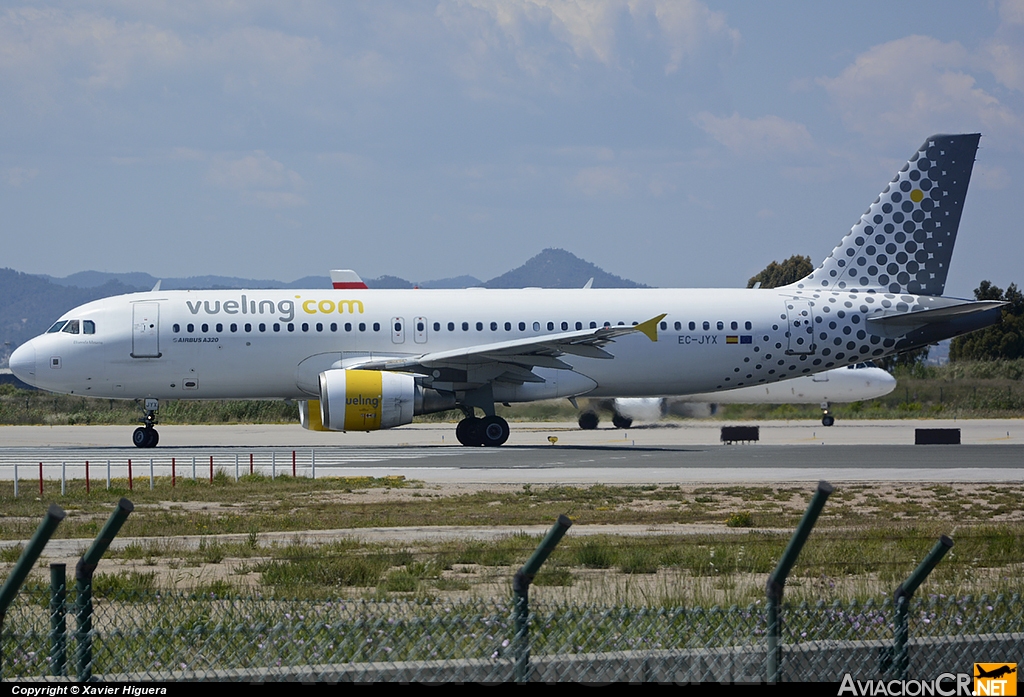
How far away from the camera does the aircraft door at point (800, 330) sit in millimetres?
34438

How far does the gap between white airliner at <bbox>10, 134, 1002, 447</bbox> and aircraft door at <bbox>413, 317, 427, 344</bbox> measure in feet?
0.09

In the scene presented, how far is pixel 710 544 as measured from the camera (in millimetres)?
14141

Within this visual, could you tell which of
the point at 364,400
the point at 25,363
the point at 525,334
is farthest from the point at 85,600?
the point at 25,363

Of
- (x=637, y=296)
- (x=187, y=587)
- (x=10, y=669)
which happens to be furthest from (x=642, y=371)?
(x=10, y=669)

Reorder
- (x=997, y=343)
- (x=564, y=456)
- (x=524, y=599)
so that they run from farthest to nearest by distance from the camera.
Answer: (x=997, y=343) < (x=564, y=456) < (x=524, y=599)

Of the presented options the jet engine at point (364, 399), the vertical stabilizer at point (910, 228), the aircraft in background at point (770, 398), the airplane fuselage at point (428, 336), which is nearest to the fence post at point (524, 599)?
the jet engine at point (364, 399)

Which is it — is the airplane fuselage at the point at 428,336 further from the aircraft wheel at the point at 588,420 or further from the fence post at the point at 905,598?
the fence post at the point at 905,598

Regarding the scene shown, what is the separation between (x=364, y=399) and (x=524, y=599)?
23.9 meters

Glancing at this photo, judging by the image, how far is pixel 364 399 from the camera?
1190 inches

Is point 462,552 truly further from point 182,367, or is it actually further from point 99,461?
point 182,367

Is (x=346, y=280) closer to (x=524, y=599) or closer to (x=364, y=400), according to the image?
(x=364, y=400)

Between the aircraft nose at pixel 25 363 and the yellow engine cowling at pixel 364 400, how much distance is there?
27.9 feet

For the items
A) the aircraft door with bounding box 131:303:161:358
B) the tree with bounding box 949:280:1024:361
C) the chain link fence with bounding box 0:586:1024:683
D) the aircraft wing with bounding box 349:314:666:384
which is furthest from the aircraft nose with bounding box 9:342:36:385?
Result: the tree with bounding box 949:280:1024:361

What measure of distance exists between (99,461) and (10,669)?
849 inches
